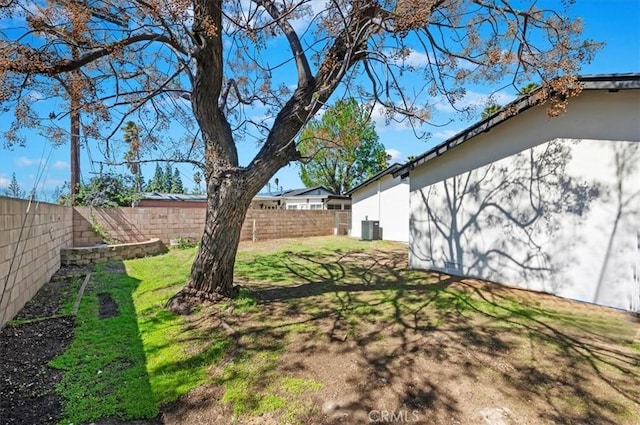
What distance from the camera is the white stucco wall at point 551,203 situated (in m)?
5.91

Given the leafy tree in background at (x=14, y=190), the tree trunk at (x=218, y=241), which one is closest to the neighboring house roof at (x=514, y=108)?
the tree trunk at (x=218, y=241)

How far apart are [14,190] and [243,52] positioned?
177 inches

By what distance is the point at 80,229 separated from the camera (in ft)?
35.7

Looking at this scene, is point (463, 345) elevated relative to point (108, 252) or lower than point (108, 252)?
lower

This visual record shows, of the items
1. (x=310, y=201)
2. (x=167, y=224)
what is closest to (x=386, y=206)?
(x=310, y=201)

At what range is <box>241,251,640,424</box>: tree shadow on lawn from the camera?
307cm

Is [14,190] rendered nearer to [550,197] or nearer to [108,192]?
[108,192]

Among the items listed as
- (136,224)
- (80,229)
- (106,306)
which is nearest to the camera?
(106,306)

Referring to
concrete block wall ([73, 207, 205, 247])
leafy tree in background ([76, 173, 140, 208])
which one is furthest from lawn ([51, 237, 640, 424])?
leafy tree in background ([76, 173, 140, 208])

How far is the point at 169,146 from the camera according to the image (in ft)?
24.6

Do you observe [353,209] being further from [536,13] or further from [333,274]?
[536,13]

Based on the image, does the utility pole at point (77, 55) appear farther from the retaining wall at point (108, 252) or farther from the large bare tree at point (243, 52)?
the retaining wall at point (108, 252)

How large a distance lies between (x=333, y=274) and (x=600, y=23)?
6.99m

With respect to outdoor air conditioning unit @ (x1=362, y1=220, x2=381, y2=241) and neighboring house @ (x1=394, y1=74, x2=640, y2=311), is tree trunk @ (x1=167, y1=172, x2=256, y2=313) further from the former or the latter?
outdoor air conditioning unit @ (x1=362, y1=220, x2=381, y2=241)
